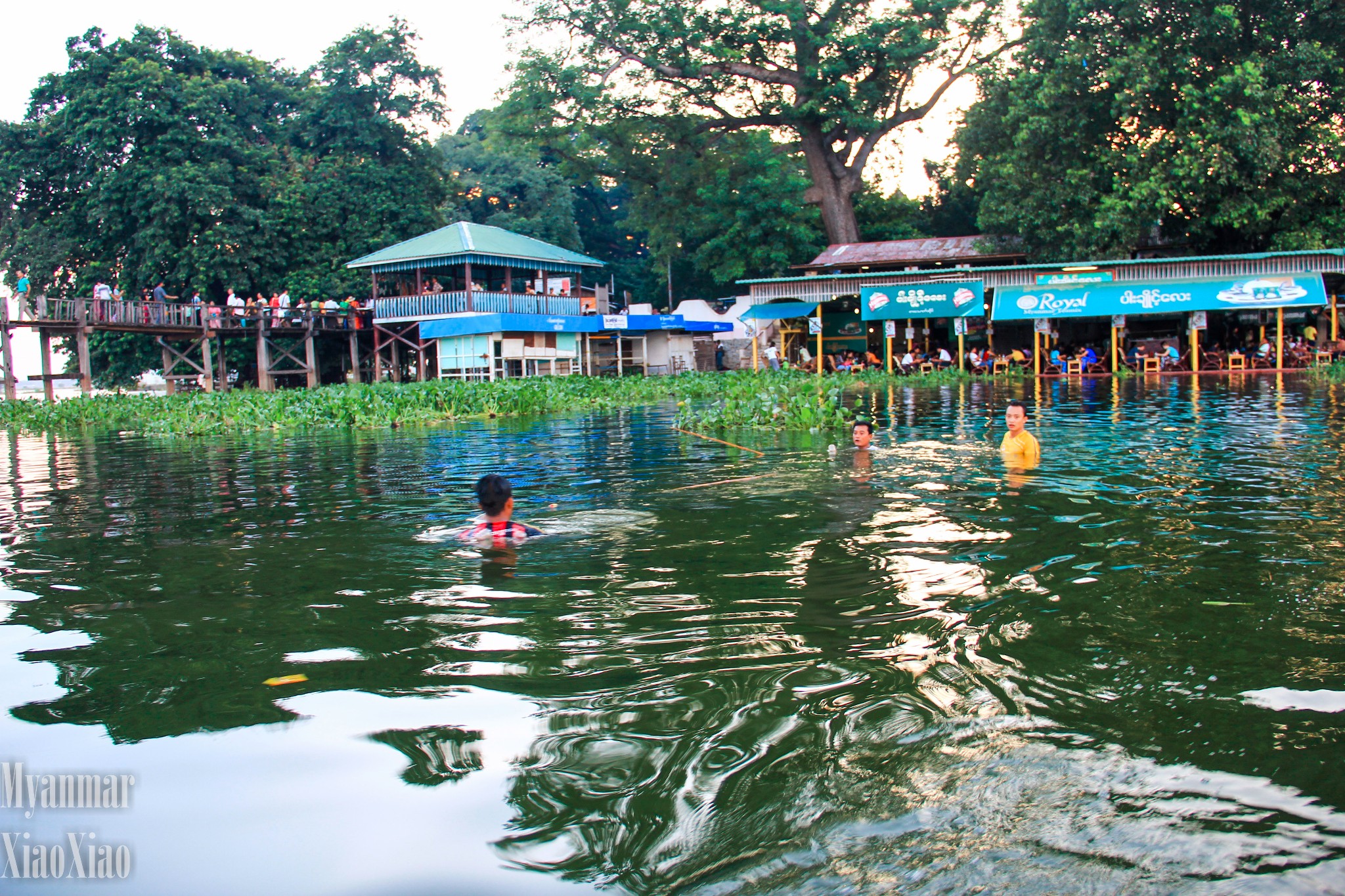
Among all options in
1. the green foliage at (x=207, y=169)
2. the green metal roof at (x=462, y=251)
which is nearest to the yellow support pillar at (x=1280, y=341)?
the green metal roof at (x=462, y=251)

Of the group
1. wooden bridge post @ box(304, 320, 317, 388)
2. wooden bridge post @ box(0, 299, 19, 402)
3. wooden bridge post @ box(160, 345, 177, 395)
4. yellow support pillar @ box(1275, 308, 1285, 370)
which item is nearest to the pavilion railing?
wooden bridge post @ box(304, 320, 317, 388)

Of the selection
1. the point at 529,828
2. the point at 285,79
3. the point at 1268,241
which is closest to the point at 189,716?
the point at 529,828

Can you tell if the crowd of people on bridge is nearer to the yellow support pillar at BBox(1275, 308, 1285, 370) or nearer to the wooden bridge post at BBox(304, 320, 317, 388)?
the wooden bridge post at BBox(304, 320, 317, 388)

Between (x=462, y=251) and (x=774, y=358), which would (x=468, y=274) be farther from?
(x=774, y=358)

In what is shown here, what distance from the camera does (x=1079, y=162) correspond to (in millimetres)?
33281

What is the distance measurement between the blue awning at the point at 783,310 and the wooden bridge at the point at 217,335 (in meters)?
11.6

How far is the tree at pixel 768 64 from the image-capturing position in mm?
36406

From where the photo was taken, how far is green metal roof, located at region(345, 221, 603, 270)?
35.3 metres

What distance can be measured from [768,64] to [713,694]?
124 feet

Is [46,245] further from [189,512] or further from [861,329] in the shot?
[189,512]

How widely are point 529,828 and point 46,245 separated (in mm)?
40134

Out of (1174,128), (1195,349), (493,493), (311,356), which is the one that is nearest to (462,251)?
(311,356)

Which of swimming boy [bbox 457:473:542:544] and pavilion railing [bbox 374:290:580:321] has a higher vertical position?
pavilion railing [bbox 374:290:580:321]

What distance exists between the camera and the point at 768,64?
3884 cm
